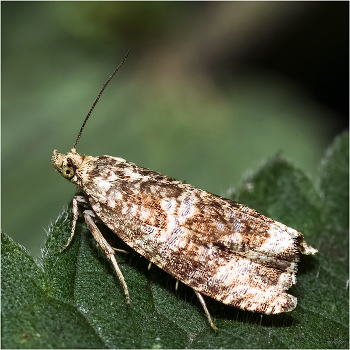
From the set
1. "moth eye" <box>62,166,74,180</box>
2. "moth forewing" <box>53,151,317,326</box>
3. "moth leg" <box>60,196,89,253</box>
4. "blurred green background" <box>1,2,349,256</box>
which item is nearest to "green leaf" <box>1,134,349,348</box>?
"moth leg" <box>60,196,89,253</box>

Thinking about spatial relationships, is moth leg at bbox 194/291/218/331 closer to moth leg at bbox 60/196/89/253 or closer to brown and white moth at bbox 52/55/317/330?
brown and white moth at bbox 52/55/317/330

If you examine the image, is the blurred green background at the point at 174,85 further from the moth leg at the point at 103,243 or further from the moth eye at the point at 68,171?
the moth leg at the point at 103,243

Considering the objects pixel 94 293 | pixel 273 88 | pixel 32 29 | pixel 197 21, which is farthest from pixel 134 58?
pixel 94 293

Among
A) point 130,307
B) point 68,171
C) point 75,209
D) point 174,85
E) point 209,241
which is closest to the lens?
point 130,307

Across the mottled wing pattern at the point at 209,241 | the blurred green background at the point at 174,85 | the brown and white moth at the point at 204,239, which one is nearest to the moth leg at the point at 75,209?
the brown and white moth at the point at 204,239

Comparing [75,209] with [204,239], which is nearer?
[204,239]

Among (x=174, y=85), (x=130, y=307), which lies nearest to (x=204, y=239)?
(x=130, y=307)

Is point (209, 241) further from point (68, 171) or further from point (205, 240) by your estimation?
point (68, 171)

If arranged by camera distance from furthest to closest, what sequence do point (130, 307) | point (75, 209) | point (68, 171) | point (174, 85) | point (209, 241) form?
point (174, 85) < point (68, 171) < point (75, 209) < point (209, 241) < point (130, 307)
